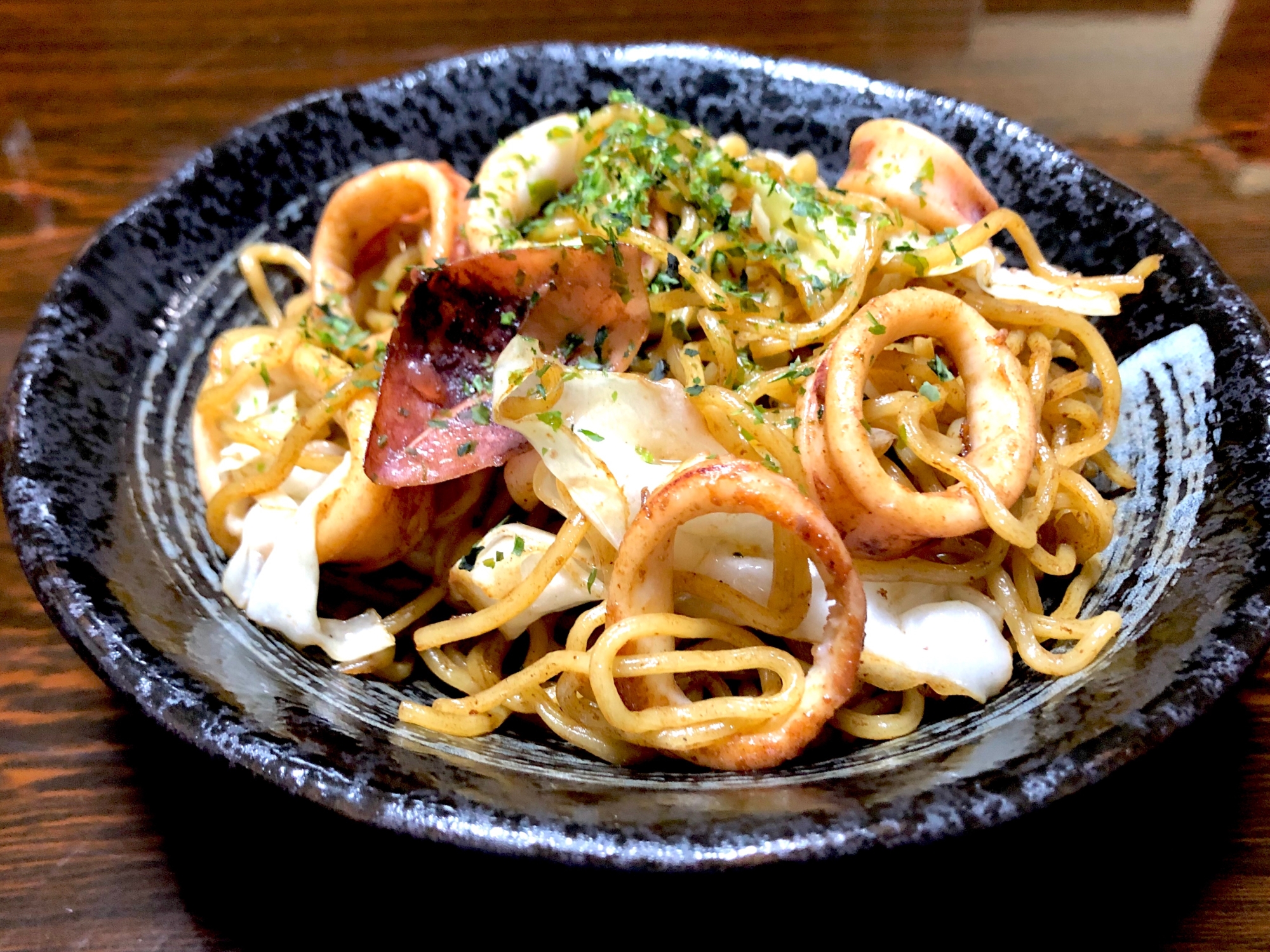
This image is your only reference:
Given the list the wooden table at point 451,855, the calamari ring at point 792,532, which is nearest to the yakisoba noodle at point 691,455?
the calamari ring at point 792,532

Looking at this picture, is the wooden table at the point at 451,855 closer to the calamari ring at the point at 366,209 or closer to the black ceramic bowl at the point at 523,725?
the black ceramic bowl at the point at 523,725

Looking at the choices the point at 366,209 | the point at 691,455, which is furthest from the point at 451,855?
the point at 366,209

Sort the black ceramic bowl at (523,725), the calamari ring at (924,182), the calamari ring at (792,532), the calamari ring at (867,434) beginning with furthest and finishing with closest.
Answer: the calamari ring at (924,182), the calamari ring at (867,434), the calamari ring at (792,532), the black ceramic bowl at (523,725)

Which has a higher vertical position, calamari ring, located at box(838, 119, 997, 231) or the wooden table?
calamari ring, located at box(838, 119, 997, 231)

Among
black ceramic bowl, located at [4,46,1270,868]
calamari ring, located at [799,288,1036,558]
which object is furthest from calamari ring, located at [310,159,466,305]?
calamari ring, located at [799,288,1036,558]

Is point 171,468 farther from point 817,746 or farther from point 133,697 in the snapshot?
point 817,746

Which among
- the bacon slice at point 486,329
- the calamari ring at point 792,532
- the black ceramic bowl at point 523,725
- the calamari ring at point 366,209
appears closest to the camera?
the black ceramic bowl at point 523,725

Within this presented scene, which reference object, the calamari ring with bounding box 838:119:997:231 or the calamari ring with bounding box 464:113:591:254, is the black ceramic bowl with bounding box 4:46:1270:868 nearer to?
the calamari ring with bounding box 838:119:997:231

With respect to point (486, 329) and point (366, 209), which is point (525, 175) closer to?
point (366, 209)
